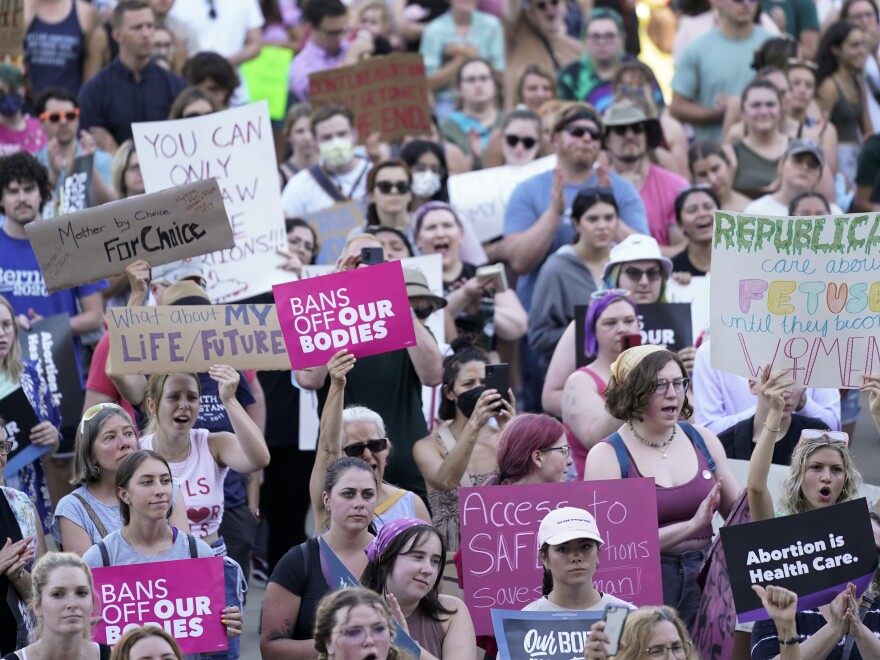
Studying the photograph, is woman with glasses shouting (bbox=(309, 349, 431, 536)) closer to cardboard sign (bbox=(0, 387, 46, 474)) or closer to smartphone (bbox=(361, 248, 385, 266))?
smartphone (bbox=(361, 248, 385, 266))

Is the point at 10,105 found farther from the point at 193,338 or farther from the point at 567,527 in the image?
the point at 567,527

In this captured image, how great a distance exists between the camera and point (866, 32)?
1402 centimetres

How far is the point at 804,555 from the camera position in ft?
22.1

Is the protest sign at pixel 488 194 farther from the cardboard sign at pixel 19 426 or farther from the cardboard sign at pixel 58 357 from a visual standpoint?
the cardboard sign at pixel 19 426

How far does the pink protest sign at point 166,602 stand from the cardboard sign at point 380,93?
5.98 meters

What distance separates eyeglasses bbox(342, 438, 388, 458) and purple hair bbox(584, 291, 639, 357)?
1.31 m

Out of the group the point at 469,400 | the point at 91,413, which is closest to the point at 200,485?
the point at 91,413

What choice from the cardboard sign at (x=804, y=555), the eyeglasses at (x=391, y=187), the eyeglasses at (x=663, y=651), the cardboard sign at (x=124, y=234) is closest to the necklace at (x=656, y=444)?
the cardboard sign at (x=804, y=555)

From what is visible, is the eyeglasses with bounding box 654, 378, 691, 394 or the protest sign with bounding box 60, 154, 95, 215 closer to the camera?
the eyeglasses with bounding box 654, 378, 691, 394

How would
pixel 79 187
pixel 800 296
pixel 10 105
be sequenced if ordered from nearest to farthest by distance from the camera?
pixel 800 296 → pixel 79 187 → pixel 10 105

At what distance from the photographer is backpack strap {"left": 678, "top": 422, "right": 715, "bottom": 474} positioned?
24.8 feet

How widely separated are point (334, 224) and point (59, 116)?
204 cm

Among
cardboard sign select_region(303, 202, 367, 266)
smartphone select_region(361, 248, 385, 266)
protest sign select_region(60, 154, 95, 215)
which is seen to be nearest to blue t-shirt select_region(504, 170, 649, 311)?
cardboard sign select_region(303, 202, 367, 266)

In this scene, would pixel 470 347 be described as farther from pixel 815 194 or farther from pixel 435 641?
pixel 815 194
